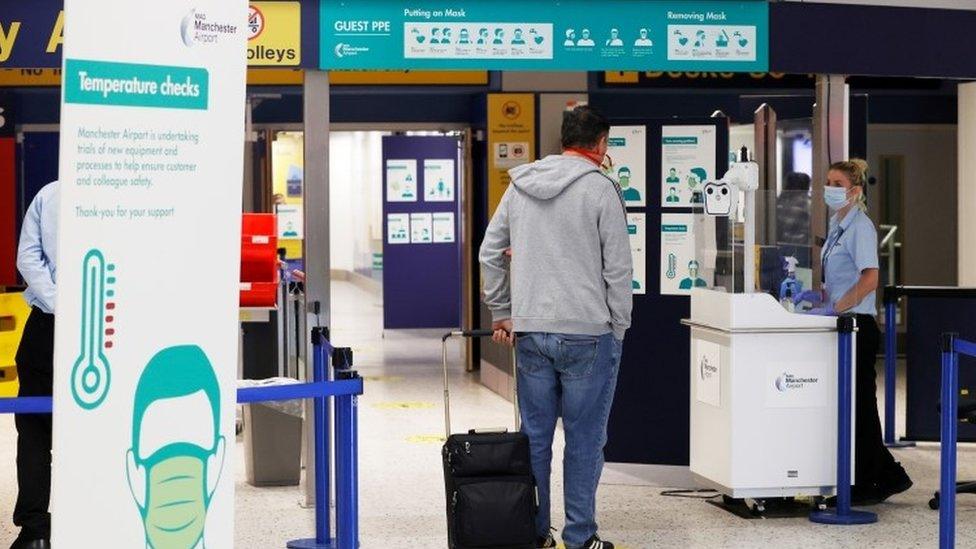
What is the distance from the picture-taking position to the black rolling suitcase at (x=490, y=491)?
547 centimetres

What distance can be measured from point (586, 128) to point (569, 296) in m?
0.64

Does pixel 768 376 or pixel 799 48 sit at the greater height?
pixel 799 48

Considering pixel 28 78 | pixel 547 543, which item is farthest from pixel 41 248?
pixel 28 78

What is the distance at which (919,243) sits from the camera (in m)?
14.1

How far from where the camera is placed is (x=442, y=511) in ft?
22.9

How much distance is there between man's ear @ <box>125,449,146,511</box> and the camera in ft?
12.5

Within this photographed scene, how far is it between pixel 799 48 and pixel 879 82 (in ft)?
22.5

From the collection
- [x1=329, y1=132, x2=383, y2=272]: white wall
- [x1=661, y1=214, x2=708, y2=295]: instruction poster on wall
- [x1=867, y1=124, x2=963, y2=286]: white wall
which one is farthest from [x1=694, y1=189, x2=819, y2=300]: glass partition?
[x1=329, y1=132, x2=383, y2=272]: white wall

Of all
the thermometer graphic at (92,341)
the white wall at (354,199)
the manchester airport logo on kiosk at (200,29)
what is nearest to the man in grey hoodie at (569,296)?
the manchester airport logo on kiosk at (200,29)

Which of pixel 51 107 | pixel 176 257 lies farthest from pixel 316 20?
pixel 51 107

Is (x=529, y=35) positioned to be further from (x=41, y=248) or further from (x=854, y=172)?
(x=41, y=248)

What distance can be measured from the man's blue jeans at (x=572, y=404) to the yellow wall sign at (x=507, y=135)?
6.65 m

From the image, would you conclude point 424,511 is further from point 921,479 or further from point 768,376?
point 921,479

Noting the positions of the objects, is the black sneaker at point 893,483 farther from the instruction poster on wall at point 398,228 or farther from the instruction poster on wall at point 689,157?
the instruction poster on wall at point 398,228
